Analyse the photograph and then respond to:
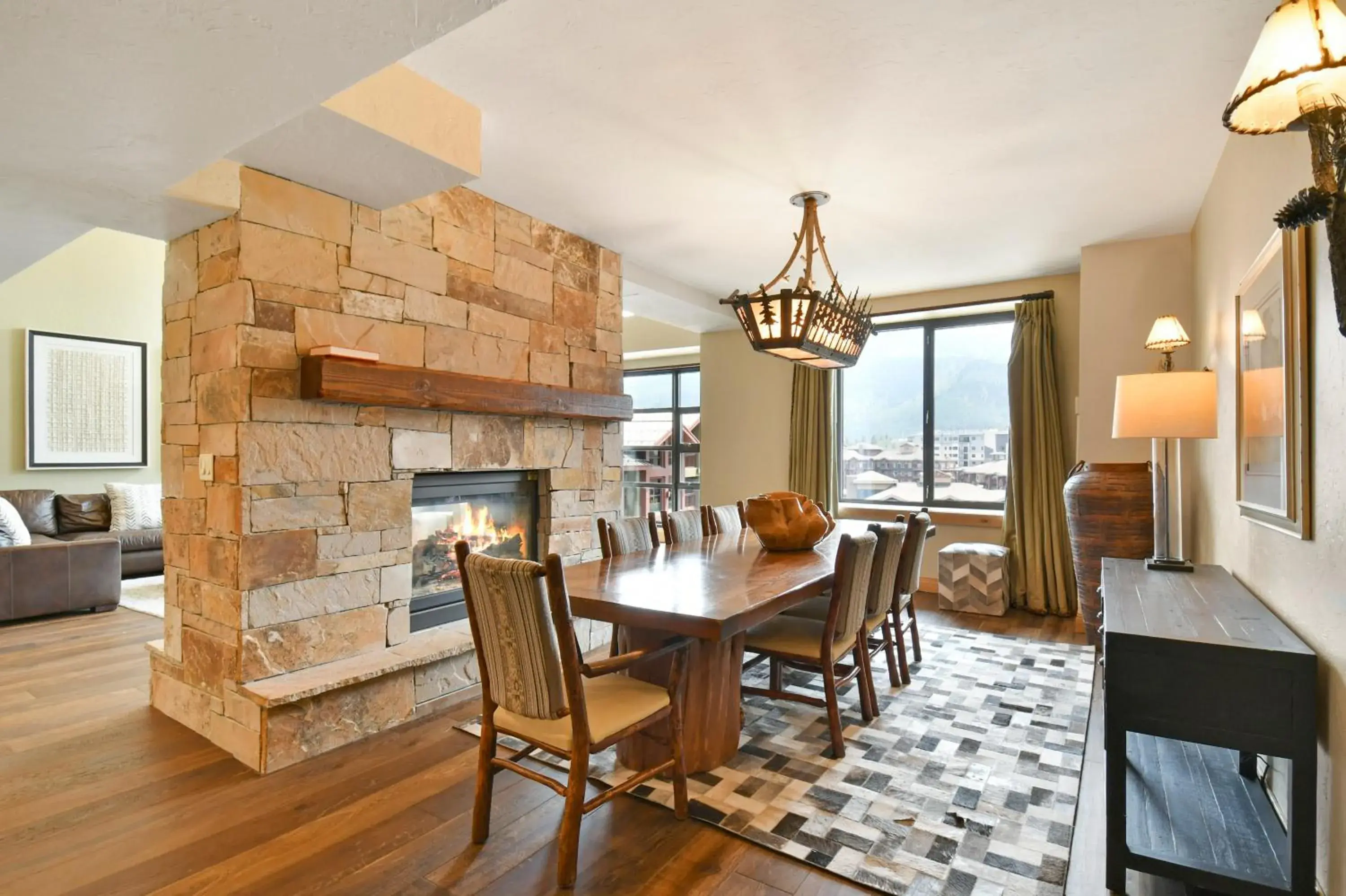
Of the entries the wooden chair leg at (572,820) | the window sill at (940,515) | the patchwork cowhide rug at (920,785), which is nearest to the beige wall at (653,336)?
the window sill at (940,515)

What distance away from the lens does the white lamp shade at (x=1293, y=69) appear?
3.89 ft

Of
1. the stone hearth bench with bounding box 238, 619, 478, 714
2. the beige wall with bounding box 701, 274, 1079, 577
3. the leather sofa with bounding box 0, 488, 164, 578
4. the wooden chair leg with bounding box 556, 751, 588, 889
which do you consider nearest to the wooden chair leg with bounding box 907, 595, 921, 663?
the beige wall with bounding box 701, 274, 1079, 577

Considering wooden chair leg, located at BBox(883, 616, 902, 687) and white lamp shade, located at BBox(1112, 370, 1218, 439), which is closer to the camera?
white lamp shade, located at BBox(1112, 370, 1218, 439)

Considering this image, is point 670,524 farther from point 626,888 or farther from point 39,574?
point 39,574

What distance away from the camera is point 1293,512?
5.94 feet

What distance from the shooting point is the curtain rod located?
5.14m

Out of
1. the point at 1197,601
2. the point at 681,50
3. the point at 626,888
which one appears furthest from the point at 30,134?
the point at 1197,601

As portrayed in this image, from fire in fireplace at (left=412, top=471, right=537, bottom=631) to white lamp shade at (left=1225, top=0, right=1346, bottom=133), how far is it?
9.93 feet

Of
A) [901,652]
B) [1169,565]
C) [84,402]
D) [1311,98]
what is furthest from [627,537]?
[84,402]

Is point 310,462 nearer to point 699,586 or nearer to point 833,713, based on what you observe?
point 699,586

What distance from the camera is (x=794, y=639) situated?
2.78 metres

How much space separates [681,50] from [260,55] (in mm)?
1247

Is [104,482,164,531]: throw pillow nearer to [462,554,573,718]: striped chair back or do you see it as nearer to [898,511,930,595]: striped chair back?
[462,554,573,718]: striped chair back

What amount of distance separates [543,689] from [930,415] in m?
4.87
